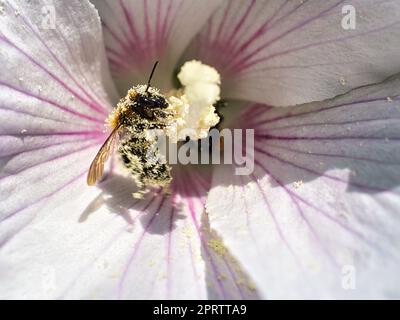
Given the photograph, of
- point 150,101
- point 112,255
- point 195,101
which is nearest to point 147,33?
point 195,101

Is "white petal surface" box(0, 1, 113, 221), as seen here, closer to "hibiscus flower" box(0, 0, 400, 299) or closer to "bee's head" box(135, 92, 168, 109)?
"hibiscus flower" box(0, 0, 400, 299)

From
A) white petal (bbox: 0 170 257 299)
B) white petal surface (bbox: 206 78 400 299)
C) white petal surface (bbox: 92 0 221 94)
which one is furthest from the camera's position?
white petal surface (bbox: 92 0 221 94)

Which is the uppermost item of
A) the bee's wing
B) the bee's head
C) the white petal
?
the bee's head

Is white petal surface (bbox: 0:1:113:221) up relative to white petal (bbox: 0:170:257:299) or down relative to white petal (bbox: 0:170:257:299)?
up

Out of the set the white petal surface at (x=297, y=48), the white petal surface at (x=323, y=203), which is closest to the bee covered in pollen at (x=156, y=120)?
the white petal surface at (x=297, y=48)

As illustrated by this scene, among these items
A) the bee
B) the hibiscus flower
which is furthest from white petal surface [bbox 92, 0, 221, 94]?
the bee

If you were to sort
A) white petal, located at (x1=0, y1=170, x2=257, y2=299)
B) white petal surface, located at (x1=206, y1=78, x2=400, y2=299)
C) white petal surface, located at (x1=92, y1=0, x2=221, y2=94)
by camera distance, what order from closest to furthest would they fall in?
white petal surface, located at (x1=206, y1=78, x2=400, y2=299) < white petal, located at (x1=0, y1=170, x2=257, y2=299) < white petal surface, located at (x1=92, y1=0, x2=221, y2=94)

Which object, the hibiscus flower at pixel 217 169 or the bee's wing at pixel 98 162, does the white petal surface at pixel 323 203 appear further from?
the bee's wing at pixel 98 162
